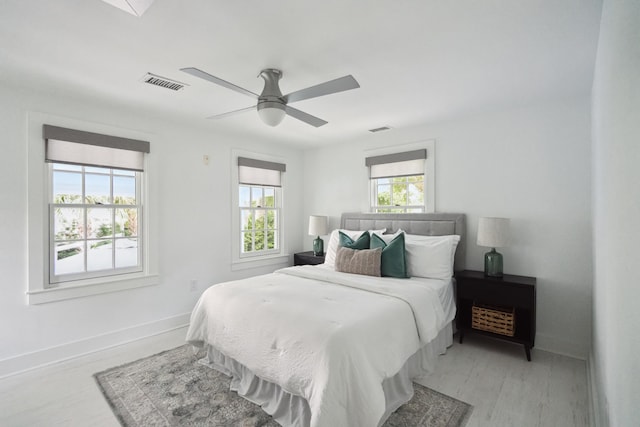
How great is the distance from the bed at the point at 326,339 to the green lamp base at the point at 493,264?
1.24 feet

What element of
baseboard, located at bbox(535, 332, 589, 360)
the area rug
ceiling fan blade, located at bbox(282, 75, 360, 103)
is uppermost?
ceiling fan blade, located at bbox(282, 75, 360, 103)

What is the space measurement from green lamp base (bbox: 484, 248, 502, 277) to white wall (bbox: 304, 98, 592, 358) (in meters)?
0.25

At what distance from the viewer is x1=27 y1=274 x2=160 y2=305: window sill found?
2.80m

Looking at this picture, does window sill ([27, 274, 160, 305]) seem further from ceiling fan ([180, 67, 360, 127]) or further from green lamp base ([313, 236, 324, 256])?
ceiling fan ([180, 67, 360, 127])

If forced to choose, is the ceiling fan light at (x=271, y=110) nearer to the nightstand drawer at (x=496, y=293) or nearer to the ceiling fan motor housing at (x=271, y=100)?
the ceiling fan motor housing at (x=271, y=100)

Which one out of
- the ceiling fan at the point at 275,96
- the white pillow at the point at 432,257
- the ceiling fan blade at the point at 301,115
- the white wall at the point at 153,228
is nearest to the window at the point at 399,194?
the white pillow at the point at 432,257

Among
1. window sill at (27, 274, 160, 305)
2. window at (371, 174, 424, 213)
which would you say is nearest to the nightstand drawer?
window at (371, 174, 424, 213)

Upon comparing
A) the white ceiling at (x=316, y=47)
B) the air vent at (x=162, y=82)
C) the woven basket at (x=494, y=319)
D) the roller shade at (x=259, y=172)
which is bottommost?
→ the woven basket at (x=494, y=319)

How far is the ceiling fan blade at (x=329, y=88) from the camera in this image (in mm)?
1903

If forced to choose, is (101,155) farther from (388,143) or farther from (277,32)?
(388,143)

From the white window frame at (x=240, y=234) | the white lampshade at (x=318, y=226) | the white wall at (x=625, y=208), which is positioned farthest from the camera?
the white lampshade at (x=318, y=226)

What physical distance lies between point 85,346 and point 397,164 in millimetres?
4158

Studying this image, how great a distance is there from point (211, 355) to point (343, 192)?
9.68 ft

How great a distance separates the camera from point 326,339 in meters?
1.75
